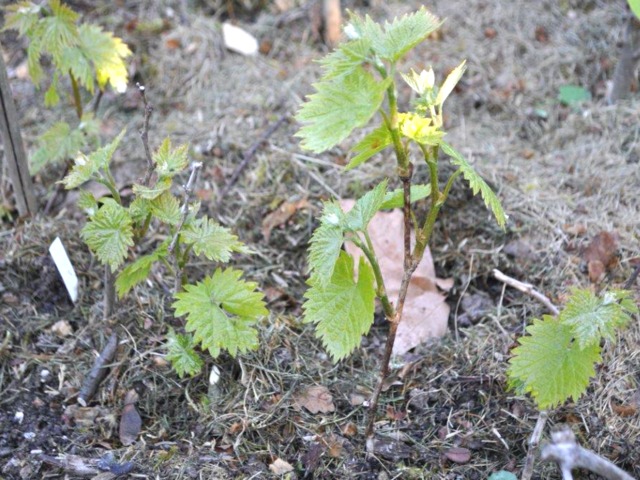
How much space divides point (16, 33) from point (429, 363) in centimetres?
267

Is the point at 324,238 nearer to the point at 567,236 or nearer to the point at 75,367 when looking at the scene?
the point at 75,367

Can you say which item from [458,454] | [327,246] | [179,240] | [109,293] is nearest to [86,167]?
[179,240]

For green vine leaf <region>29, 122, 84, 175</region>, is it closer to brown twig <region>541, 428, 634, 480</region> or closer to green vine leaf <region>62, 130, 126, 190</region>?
green vine leaf <region>62, 130, 126, 190</region>

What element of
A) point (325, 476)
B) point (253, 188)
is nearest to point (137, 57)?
point (253, 188)

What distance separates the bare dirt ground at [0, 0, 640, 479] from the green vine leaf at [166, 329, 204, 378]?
0.11 m

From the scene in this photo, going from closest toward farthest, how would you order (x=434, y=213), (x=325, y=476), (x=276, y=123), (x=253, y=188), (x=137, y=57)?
(x=434, y=213), (x=325, y=476), (x=253, y=188), (x=276, y=123), (x=137, y=57)

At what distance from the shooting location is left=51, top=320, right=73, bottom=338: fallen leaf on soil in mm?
2158

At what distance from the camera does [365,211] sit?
158 cm

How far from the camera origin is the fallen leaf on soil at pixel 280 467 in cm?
176

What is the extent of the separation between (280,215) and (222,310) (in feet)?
2.36

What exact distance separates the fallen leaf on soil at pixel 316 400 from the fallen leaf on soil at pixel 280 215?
26.2 inches

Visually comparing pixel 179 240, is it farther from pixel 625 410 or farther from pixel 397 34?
pixel 625 410

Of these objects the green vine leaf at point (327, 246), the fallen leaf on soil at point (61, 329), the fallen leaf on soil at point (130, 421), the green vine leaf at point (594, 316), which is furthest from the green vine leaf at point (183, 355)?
the green vine leaf at point (594, 316)

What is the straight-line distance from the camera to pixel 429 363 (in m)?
2.06
